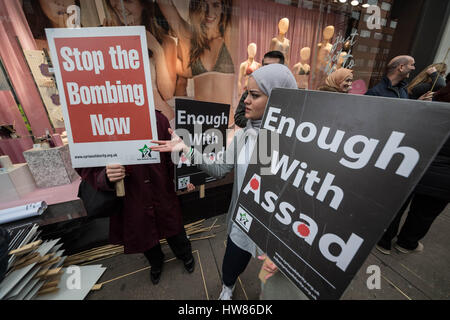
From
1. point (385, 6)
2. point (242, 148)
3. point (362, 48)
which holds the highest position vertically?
point (385, 6)

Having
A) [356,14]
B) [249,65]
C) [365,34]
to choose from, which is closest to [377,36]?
[365,34]

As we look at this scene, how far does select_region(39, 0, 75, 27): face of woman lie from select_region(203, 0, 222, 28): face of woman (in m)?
1.56

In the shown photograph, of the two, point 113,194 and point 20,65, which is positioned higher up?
point 20,65

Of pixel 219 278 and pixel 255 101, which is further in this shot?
pixel 219 278

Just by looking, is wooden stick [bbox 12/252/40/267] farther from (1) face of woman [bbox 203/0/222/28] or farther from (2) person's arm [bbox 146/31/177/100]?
(1) face of woman [bbox 203/0/222/28]

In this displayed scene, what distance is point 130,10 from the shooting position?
83.1 inches

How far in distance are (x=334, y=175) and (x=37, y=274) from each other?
6.79ft

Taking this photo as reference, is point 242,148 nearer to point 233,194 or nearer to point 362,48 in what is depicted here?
point 233,194

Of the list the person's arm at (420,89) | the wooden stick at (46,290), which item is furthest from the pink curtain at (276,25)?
the wooden stick at (46,290)

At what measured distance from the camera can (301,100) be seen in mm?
620
